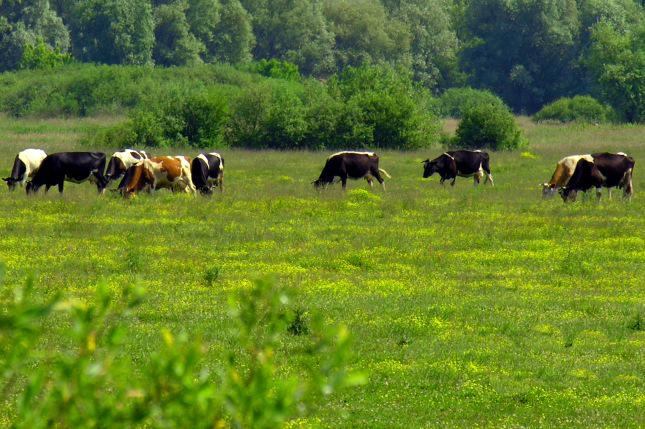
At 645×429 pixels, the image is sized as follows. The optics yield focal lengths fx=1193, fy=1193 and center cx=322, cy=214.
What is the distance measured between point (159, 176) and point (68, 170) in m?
2.73

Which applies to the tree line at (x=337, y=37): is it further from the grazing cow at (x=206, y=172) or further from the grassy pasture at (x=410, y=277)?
the grassy pasture at (x=410, y=277)

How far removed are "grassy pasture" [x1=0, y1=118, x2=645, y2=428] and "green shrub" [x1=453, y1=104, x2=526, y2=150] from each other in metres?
18.3

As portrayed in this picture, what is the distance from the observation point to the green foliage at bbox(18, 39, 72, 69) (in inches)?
3735

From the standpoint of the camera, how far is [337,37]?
11806 cm

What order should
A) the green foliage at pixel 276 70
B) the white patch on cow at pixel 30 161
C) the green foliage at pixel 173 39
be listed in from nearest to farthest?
the white patch on cow at pixel 30 161, the green foliage at pixel 276 70, the green foliage at pixel 173 39

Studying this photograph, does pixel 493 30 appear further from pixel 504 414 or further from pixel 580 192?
pixel 504 414

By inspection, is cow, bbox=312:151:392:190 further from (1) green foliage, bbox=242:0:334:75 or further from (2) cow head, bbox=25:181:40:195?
(1) green foliage, bbox=242:0:334:75

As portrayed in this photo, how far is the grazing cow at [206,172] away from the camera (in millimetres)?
34094

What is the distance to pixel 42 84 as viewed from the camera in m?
82.1

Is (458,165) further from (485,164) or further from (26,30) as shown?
(26,30)

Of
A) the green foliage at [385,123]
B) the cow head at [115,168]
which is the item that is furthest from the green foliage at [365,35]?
the cow head at [115,168]

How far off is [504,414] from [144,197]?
2011cm

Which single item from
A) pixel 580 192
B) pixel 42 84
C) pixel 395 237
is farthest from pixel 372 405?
pixel 42 84

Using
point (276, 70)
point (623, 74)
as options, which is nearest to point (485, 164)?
point (623, 74)
